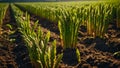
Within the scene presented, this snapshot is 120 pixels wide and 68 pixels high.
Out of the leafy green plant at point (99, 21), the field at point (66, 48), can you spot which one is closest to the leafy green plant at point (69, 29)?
the field at point (66, 48)

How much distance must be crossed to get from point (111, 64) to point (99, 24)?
6.94ft

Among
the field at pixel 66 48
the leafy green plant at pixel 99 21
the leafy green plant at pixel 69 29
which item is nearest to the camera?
the field at pixel 66 48

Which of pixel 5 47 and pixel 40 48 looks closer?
pixel 40 48

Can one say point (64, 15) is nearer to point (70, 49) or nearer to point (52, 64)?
point (70, 49)

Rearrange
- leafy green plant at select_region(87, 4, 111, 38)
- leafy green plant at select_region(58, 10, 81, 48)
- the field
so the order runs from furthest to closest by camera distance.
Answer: leafy green plant at select_region(87, 4, 111, 38)
leafy green plant at select_region(58, 10, 81, 48)
the field

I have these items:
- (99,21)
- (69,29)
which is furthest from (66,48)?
(99,21)

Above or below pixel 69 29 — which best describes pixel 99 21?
below

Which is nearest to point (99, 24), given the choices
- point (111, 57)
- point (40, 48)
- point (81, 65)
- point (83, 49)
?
point (83, 49)

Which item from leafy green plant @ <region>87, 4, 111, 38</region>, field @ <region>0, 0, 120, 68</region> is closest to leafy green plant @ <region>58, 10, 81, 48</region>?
field @ <region>0, 0, 120, 68</region>

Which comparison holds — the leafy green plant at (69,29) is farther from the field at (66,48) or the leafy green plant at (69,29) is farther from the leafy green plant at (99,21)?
the leafy green plant at (99,21)

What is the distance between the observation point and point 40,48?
3.82 meters

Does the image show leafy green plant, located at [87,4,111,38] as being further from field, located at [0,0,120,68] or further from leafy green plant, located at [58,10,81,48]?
leafy green plant, located at [58,10,81,48]

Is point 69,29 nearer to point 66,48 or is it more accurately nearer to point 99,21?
point 66,48

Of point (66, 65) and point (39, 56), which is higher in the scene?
point (39, 56)
